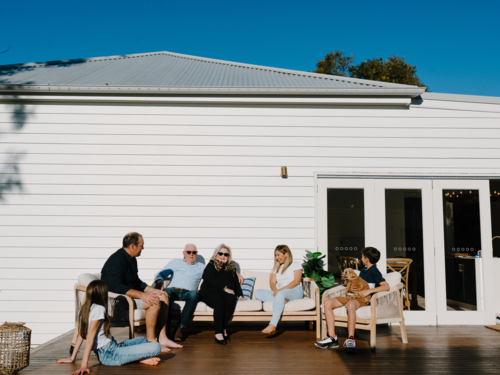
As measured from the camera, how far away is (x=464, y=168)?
5.71m

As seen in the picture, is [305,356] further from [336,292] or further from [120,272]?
[120,272]

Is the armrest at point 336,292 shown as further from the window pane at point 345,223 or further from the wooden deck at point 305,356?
the window pane at point 345,223

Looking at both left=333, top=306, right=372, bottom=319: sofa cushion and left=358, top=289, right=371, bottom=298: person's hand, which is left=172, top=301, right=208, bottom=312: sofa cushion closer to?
left=333, top=306, right=372, bottom=319: sofa cushion

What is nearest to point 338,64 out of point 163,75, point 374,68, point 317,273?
point 374,68

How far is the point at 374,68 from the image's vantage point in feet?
65.6

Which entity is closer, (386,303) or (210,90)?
(386,303)

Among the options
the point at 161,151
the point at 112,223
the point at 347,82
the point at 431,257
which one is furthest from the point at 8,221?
the point at 431,257

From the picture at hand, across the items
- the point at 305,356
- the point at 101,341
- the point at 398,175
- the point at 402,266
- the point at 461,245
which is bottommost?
the point at 305,356

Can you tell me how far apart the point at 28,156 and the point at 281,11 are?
9.41 meters

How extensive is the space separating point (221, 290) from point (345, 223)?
2.11m

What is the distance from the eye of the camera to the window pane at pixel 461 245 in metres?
5.57

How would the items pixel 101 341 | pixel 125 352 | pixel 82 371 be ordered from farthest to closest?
pixel 125 352
pixel 101 341
pixel 82 371

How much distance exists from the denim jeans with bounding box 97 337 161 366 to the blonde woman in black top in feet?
3.12

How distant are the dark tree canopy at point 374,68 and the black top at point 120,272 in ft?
58.7
